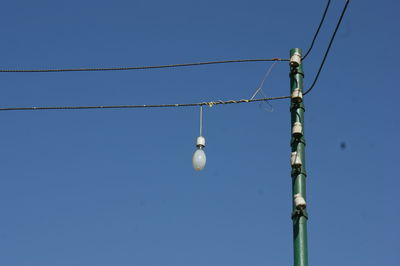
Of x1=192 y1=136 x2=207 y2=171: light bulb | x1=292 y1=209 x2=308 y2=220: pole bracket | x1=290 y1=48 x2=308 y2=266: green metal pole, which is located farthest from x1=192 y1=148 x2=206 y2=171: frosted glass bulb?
x1=292 y1=209 x2=308 y2=220: pole bracket

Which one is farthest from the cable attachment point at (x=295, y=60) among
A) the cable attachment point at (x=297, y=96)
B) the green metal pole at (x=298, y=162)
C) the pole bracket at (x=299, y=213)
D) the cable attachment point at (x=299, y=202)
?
the pole bracket at (x=299, y=213)

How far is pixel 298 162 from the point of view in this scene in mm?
7867

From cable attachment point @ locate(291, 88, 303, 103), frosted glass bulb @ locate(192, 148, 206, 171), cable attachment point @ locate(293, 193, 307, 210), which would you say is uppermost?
cable attachment point @ locate(291, 88, 303, 103)

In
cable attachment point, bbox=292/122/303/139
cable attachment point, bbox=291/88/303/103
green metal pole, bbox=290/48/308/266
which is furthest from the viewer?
cable attachment point, bbox=291/88/303/103

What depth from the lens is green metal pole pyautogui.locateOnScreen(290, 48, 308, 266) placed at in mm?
7426

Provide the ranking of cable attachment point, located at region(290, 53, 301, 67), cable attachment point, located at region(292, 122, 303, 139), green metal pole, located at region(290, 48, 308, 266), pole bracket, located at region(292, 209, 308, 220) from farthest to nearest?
cable attachment point, located at region(290, 53, 301, 67)
cable attachment point, located at region(292, 122, 303, 139)
pole bracket, located at region(292, 209, 308, 220)
green metal pole, located at region(290, 48, 308, 266)

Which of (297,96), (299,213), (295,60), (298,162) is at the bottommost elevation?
(299,213)

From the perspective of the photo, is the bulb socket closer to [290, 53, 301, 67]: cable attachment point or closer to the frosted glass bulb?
the frosted glass bulb

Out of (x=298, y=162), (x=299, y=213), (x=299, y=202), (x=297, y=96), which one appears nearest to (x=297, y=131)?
(x=298, y=162)

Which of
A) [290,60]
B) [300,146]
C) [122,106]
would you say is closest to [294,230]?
[300,146]

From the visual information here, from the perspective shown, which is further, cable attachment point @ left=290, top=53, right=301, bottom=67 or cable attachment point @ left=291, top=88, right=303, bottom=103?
cable attachment point @ left=290, top=53, right=301, bottom=67

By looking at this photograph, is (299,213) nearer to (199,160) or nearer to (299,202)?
(299,202)

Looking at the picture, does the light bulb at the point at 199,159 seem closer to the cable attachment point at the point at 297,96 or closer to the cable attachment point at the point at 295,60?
the cable attachment point at the point at 297,96

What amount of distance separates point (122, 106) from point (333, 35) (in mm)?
3644
